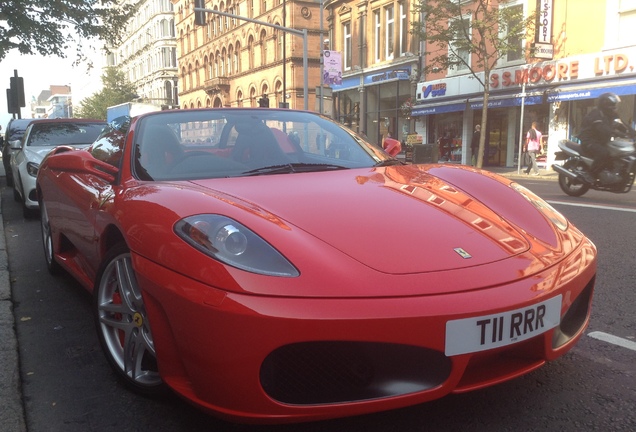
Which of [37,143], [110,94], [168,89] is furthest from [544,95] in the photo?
[110,94]

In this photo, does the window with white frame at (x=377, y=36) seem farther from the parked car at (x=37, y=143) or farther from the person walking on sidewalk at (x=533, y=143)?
the parked car at (x=37, y=143)

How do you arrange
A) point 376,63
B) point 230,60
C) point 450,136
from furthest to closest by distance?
point 230,60
point 376,63
point 450,136

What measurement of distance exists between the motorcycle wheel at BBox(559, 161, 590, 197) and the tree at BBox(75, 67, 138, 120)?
2547 inches

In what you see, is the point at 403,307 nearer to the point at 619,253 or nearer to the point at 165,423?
the point at 165,423

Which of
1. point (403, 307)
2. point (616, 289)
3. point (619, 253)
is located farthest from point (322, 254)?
point (619, 253)

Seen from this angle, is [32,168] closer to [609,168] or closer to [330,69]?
[609,168]

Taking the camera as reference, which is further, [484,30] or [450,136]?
[450,136]

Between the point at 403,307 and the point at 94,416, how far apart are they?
1345 mm

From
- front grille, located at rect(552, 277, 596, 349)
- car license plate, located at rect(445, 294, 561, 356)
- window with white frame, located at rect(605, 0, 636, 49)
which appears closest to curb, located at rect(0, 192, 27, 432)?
car license plate, located at rect(445, 294, 561, 356)

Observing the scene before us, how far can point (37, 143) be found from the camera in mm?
8211

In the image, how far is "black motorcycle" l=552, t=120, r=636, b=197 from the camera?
28.1 ft

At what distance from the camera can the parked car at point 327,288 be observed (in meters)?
1.71

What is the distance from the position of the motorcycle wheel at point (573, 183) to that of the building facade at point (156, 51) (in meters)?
58.3

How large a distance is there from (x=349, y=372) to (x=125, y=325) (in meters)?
1.11
